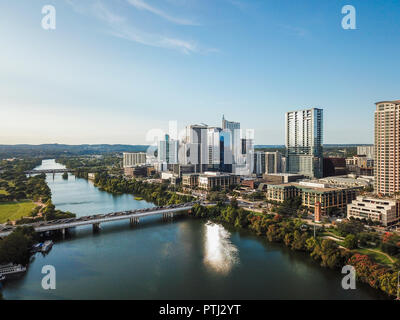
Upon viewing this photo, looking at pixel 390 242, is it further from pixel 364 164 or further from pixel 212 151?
pixel 364 164

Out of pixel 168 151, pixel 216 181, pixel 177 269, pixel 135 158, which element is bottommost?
pixel 177 269

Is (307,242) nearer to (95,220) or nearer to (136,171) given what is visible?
(95,220)

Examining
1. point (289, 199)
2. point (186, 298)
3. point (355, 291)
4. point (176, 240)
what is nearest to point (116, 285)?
point (186, 298)

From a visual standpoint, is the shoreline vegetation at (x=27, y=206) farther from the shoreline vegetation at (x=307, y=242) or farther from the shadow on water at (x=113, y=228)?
the shoreline vegetation at (x=307, y=242)

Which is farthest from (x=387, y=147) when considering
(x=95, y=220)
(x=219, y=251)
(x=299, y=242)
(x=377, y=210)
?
(x=95, y=220)

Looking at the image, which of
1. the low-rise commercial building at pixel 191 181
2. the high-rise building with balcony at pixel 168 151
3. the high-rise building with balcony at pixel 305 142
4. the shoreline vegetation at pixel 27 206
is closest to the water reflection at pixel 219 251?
the shoreline vegetation at pixel 27 206
